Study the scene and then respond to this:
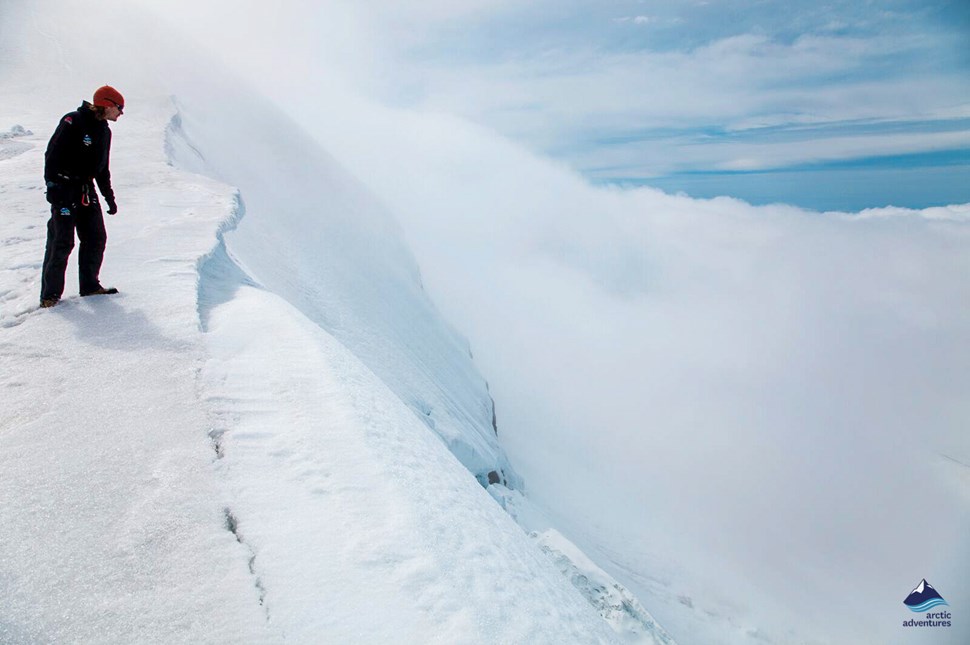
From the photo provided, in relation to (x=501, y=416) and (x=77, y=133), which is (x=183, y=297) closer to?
(x=77, y=133)

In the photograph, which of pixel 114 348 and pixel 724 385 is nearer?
pixel 114 348

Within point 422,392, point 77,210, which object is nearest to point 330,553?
point 77,210

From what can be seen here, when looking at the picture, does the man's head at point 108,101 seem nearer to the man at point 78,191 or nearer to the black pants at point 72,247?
the man at point 78,191

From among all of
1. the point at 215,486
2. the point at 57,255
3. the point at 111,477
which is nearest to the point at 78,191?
the point at 57,255

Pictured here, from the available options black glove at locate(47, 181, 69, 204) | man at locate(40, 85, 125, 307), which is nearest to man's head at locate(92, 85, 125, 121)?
man at locate(40, 85, 125, 307)

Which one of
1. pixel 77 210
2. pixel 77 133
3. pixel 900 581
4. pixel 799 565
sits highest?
pixel 77 133

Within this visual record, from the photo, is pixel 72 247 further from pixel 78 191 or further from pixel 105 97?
pixel 105 97
